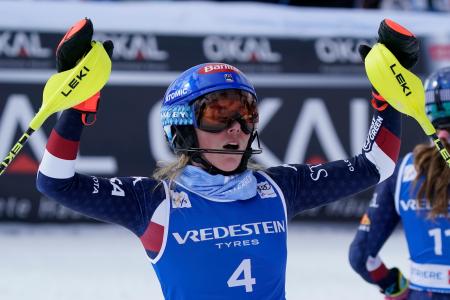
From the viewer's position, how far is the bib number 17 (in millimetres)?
3178

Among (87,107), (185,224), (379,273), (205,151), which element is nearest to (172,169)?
(205,151)

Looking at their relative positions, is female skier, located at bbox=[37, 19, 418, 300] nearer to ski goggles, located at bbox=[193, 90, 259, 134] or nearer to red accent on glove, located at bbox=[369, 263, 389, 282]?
ski goggles, located at bbox=[193, 90, 259, 134]

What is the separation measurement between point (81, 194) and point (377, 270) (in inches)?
72.5

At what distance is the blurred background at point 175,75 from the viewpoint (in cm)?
853

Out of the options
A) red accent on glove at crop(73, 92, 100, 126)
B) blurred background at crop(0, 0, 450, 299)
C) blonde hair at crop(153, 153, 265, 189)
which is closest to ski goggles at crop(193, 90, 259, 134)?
blonde hair at crop(153, 153, 265, 189)

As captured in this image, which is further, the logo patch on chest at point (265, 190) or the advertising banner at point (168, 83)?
the advertising banner at point (168, 83)

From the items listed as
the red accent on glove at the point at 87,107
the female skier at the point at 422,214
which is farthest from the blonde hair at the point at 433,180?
the red accent on glove at the point at 87,107

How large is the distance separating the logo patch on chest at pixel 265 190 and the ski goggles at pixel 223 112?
22 cm

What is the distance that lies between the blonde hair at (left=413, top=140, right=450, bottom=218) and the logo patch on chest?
938 millimetres

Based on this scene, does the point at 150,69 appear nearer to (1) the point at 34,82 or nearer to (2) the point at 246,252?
(1) the point at 34,82

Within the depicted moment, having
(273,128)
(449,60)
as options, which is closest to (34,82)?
(273,128)

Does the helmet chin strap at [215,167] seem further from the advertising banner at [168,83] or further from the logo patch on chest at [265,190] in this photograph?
the advertising banner at [168,83]

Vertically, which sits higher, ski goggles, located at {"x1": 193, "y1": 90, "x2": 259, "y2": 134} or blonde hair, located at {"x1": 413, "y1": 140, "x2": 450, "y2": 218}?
ski goggles, located at {"x1": 193, "y1": 90, "x2": 259, "y2": 134}

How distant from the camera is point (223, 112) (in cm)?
329
